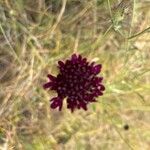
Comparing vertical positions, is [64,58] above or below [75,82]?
above

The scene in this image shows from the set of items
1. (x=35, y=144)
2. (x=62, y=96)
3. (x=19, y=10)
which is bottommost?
(x=35, y=144)

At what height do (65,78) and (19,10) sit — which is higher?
(19,10)

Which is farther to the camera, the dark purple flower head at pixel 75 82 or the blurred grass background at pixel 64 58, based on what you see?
the blurred grass background at pixel 64 58

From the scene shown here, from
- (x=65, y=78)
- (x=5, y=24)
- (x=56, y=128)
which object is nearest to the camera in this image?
(x=65, y=78)

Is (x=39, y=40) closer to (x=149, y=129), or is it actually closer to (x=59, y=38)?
(x=59, y=38)

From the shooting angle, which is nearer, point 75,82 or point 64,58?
point 75,82

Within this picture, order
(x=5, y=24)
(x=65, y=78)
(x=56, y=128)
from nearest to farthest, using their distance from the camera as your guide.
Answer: (x=65, y=78)
(x=5, y=24)
(x=56, y=128)

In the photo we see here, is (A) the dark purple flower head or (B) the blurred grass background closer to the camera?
(A) the dark purple flower head

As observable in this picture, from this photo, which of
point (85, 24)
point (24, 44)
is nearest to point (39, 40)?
point (24, 44)
